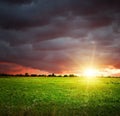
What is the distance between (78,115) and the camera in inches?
849

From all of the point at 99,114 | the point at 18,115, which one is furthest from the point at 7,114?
the point at 99,114

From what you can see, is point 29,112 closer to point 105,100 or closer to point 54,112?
point 54,112

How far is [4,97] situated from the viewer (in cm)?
3509

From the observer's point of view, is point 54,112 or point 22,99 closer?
point 54,112

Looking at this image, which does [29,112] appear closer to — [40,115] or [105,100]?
[40,115]

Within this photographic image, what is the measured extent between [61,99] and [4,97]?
6.29 m

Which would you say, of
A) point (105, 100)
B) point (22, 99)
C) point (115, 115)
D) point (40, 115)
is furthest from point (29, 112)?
point (105, 100)

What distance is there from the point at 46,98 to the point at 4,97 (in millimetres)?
4629

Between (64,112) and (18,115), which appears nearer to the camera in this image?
(18,115)

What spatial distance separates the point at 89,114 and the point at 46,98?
12.3 metres

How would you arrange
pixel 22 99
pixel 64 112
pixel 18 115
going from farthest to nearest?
1. pixel 22 99
2. pixel 64 112
3. pixel 18 115

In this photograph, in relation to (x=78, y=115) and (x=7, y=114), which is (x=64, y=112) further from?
(x=7, y=114)

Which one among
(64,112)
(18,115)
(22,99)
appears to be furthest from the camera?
(22,99)

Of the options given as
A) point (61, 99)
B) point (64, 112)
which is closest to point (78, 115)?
point (64, 112)
